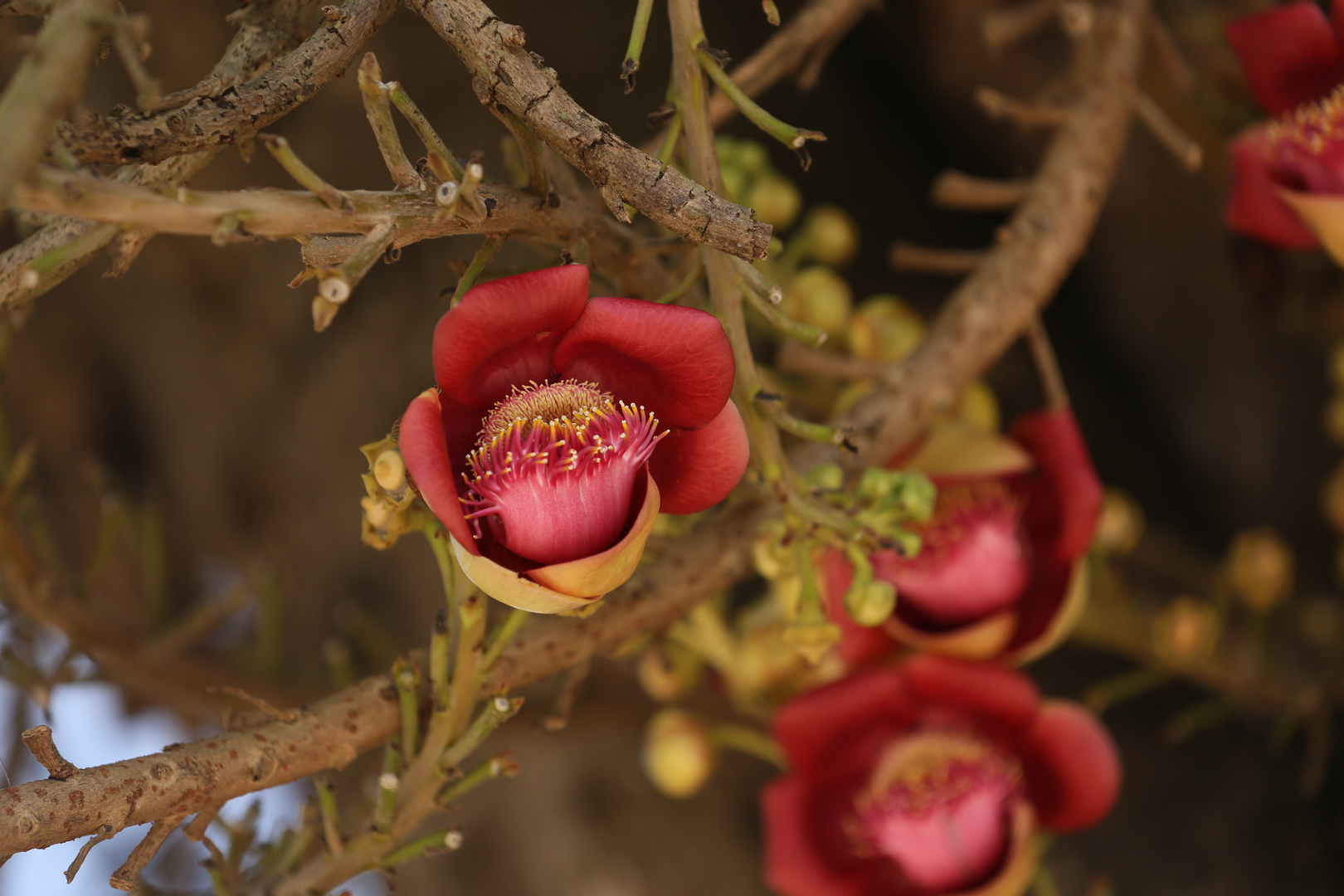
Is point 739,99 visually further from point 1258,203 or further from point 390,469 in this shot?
point 1258,203

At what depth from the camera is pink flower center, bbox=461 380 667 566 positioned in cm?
29

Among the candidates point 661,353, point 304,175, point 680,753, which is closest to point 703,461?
point 661,353

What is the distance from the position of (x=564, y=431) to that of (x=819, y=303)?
0.94ft

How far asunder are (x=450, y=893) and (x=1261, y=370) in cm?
82

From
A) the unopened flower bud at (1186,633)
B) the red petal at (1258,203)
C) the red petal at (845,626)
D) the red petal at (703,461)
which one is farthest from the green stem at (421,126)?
the unopened flower bud at (1186,633)

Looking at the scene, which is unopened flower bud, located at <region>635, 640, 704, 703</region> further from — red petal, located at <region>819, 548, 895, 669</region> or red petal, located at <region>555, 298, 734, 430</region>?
red petal, located at <region>555, 298, 734, 430</region>

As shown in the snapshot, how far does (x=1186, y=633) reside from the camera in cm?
61

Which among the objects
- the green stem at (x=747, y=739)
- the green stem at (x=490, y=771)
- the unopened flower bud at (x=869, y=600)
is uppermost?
the unopened flower bud at (x=869, y=600)

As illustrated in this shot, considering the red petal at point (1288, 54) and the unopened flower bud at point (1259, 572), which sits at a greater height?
the red petal at point (1288, 54)

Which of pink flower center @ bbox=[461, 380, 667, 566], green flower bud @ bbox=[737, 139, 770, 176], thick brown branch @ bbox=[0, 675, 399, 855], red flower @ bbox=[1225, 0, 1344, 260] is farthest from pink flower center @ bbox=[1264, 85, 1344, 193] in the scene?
thick brown branch @ bbox=[0, 675, 399, 855]

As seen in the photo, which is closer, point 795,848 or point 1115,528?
point 795,848

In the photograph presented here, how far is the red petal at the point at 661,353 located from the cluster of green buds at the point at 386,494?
60 mm

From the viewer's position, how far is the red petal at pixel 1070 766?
19.3 inches

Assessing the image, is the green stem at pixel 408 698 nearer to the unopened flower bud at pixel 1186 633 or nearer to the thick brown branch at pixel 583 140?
the thick brown branch at pixel 583 140
